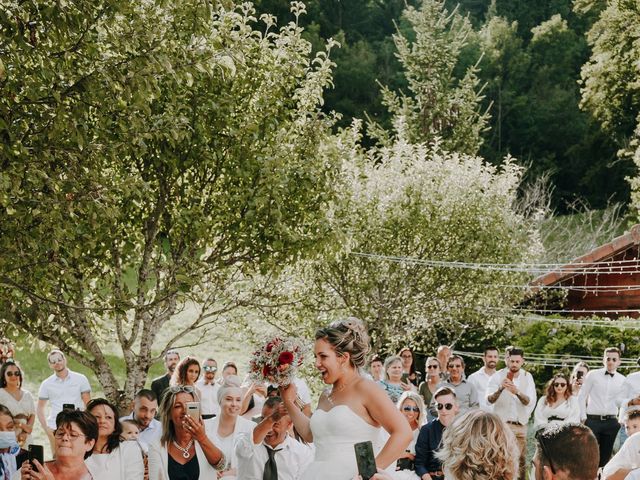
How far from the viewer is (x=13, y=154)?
9078mm

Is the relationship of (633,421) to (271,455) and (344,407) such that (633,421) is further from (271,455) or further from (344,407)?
(344,407)

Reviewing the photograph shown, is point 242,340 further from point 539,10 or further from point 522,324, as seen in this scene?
point 539,10

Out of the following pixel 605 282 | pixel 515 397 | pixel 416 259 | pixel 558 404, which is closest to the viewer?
pixel 515 397

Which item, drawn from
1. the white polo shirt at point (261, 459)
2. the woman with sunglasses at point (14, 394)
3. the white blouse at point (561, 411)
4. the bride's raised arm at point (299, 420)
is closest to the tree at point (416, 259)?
the white blouse at point (561, 411)

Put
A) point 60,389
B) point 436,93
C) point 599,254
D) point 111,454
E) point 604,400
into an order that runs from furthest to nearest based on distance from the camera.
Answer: point 436,93 → point 599,254 → point 604,400 → point 60,389 → point 111,454

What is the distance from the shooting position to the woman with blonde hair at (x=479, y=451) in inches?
173

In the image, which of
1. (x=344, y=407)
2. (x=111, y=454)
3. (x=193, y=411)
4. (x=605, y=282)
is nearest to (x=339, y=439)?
(x=344, y=407)

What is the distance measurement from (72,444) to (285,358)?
1.54m

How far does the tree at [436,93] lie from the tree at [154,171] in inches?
1177

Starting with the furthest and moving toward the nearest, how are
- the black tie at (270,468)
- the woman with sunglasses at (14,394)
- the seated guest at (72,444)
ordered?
the woman with sunglasses at (14,394)
the black tie at (270,468)
the seated guest at (72,444)

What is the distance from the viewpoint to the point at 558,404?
1438cm

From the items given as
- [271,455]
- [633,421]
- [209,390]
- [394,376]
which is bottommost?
[633,421]

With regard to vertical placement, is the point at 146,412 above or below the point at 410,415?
above

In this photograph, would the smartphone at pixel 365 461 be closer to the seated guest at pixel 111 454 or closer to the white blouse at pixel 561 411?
the seated guest at pixel 111 454
